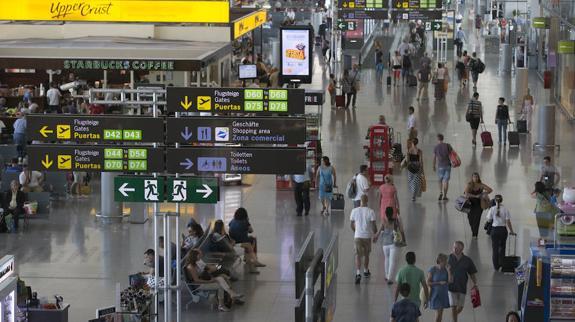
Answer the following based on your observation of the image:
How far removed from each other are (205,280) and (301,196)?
6620mm

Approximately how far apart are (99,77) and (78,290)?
2051 cm

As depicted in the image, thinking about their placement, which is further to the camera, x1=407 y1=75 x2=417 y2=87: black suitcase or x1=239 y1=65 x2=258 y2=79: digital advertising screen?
x1=407 y1=75 x2=417 y2=87: black suitcase

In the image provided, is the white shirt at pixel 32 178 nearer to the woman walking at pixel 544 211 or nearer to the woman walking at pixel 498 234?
the woman walking at pixel 498 234

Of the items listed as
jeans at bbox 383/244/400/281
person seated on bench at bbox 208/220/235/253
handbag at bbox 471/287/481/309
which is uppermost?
person seated on bench at bbox 208/220/235/253

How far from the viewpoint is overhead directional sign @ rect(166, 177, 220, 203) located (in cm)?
1698

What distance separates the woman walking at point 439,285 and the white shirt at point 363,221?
2663 millimetres

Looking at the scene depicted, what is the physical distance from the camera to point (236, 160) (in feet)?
59.4

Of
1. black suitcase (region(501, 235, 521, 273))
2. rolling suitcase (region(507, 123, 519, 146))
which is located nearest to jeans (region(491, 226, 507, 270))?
black suitcase (region(501, 235, 521, 273))

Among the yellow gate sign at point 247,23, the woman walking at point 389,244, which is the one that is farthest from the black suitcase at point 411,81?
the woman walking at point 389,244

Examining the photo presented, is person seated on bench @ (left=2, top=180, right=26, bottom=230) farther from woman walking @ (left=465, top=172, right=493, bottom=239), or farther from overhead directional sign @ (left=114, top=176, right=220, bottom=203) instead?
woman walking @ (left=465, top=172, right=493, bottom=239)

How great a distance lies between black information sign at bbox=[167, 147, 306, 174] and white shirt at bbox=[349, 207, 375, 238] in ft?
9.29

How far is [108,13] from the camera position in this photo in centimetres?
3881

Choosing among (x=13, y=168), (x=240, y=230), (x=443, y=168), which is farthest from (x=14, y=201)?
(x=443, y=168)

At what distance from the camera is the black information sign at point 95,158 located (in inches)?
698
